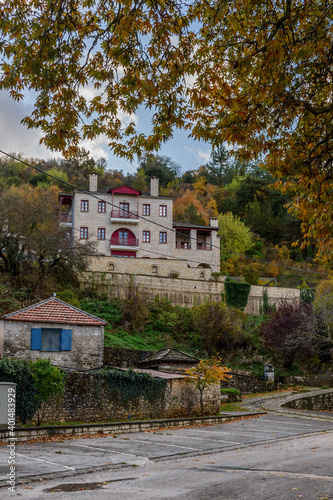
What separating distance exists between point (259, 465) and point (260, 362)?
83.8 ft

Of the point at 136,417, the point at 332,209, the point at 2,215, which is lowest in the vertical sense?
the point at 136,417

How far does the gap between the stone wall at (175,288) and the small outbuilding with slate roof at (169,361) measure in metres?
10.8

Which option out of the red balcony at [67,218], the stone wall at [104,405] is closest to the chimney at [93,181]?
the red balcony at [67,218]

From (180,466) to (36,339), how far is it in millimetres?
14651

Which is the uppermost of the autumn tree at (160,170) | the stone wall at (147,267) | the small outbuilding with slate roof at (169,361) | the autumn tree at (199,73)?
the autumn tree at (160,170)

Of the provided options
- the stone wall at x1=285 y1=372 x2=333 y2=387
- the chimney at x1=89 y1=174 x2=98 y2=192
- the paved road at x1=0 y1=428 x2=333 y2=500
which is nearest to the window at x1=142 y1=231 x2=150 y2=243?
the chimney at x1=89 y1=174 x2=98 y2=192

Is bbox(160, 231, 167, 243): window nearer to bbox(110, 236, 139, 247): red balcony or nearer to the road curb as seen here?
bbox(110, 236, 139, 247): red balcony

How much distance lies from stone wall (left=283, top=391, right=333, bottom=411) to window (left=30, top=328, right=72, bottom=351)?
12.6 m

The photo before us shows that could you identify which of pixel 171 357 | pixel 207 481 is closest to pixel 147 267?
pixel 171 357

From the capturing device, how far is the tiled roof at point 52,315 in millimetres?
23703

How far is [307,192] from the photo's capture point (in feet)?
29.6

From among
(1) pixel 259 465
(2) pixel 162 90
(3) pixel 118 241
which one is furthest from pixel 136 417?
(3) pixel 118 241

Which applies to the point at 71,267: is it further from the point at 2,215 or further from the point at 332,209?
the point at 332,209

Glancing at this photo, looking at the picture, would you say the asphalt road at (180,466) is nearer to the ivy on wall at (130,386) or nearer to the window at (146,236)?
the ivy on wall at (130,386)
